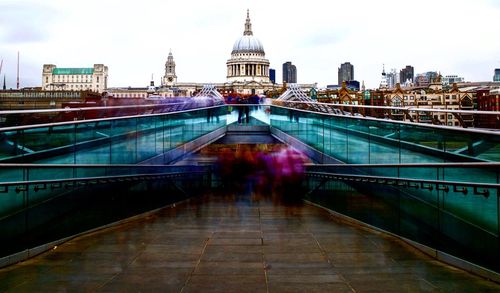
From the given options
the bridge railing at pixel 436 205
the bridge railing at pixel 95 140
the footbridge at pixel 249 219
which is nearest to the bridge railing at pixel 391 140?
the footbridge at pixel 249 219

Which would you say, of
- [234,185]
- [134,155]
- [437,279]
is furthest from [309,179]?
[437,279]

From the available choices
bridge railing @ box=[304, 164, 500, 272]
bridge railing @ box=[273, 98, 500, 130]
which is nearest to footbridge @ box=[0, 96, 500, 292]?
bridge railing @ box=[304, 164, 500, 272]

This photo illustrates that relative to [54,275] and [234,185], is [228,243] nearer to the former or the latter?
[54,275]

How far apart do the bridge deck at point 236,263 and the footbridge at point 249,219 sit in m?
0.02

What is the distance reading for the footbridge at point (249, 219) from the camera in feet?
20.0

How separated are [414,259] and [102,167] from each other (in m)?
5.09

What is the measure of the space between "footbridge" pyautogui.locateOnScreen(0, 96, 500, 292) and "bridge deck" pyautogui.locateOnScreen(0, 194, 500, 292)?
24 millimetres

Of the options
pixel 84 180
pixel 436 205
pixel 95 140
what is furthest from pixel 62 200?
pixel 436 205

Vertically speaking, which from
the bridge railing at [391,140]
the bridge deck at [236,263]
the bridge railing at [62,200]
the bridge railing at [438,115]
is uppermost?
the bridge railing at [438,115]

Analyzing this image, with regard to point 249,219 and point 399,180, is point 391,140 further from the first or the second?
point 249,219

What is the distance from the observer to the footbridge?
6.10m

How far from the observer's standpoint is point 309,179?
14234 millimetres

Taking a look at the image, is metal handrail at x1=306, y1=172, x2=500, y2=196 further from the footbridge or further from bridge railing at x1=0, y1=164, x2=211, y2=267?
bridge railing at x1=0, y1=164, x2=211, y2=267

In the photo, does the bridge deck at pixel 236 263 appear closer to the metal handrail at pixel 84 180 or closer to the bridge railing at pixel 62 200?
the bridge railing at pixel 62 200
